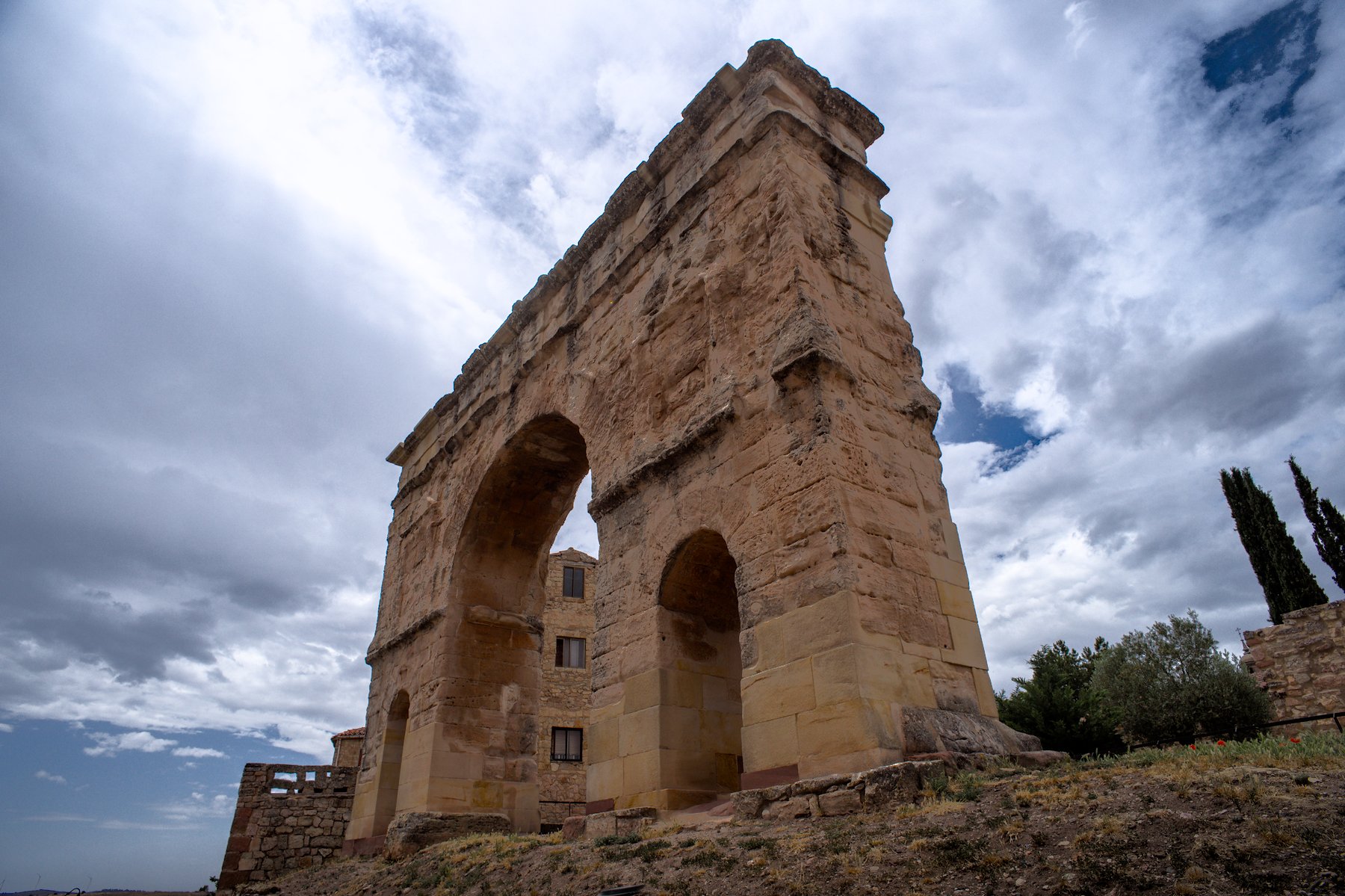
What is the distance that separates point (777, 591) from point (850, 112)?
16.8 feet

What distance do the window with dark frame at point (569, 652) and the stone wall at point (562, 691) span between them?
90 millimetres

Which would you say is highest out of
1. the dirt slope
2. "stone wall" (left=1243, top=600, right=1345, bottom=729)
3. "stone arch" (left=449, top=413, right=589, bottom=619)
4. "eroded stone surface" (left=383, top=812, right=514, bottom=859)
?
"stone arch" (left=449, top=413, right=589, bottom=619)

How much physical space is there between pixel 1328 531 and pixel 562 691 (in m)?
20.1

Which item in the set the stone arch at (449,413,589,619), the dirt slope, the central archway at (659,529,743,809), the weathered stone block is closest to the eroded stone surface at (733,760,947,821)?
the weathered stone block

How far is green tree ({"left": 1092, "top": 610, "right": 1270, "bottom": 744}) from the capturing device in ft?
45.1

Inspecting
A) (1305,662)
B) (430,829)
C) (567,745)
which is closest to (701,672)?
(430,829)

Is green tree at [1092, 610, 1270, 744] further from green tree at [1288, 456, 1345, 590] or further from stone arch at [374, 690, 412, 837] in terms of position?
stone arch at [374, 690, 412, 837]

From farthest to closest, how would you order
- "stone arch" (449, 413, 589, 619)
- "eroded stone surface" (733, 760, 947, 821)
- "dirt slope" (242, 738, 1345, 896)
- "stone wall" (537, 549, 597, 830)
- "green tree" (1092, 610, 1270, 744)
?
"stone wall" (537, 549, 597, 830), "green tree" (1092, 610, 1270, 744), "stone arch" (449, 413, 589, 619), "eroded stone surface" (733, 760, 947, 821), "dirt slope" (242, 738, 1345, 896)

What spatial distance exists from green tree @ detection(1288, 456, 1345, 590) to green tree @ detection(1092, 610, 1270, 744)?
8187mm

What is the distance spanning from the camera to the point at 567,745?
19.7 meters

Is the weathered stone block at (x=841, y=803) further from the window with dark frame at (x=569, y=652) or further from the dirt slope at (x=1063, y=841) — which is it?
the window with dark frame at (x=569, y=652)

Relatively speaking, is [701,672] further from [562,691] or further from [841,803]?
[562,691]

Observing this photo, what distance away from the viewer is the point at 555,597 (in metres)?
21.9

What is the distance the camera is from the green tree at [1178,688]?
45.1 feet
